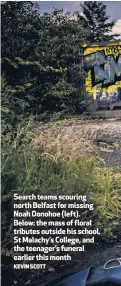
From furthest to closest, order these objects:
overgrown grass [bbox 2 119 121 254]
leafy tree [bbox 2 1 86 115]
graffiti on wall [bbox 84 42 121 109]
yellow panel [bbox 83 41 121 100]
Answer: graffiti on wall [bbox 84 42 121 109]
yellow panel [bbox 83 41 121 100]
leafy tree [bbox 2 1 86 115]
overgrown grass [bbox 2 119 121 254]

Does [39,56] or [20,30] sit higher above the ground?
[20,30]

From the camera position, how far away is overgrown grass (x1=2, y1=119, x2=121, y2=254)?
3.25m

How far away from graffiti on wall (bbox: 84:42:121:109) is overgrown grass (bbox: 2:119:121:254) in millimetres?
7544

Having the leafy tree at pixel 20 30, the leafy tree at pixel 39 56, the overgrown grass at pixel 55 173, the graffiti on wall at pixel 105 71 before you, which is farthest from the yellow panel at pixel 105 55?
the overgrown grass at pixel 55 173

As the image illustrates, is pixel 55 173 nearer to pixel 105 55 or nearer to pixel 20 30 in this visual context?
pixel 20 30

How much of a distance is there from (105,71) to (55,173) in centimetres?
894

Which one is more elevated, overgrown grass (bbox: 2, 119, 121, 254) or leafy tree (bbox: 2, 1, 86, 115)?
leafy tree (bbox: 2, 1, 86, 115)

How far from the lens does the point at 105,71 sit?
12.6 meters

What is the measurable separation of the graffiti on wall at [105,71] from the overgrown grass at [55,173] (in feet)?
24.7

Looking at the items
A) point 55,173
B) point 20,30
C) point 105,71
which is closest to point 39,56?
point 20,30

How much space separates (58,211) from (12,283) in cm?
59

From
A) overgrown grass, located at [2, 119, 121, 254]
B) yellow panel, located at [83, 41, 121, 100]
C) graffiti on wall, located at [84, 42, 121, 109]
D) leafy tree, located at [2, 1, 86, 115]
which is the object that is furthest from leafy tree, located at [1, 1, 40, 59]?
graffiti on wall, located at [84, 42, 121, 109]

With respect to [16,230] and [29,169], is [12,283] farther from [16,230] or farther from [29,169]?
[29,169]

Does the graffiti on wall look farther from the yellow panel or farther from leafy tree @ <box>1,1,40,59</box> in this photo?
leafy tree @ <box>1,1,40,59</box>
